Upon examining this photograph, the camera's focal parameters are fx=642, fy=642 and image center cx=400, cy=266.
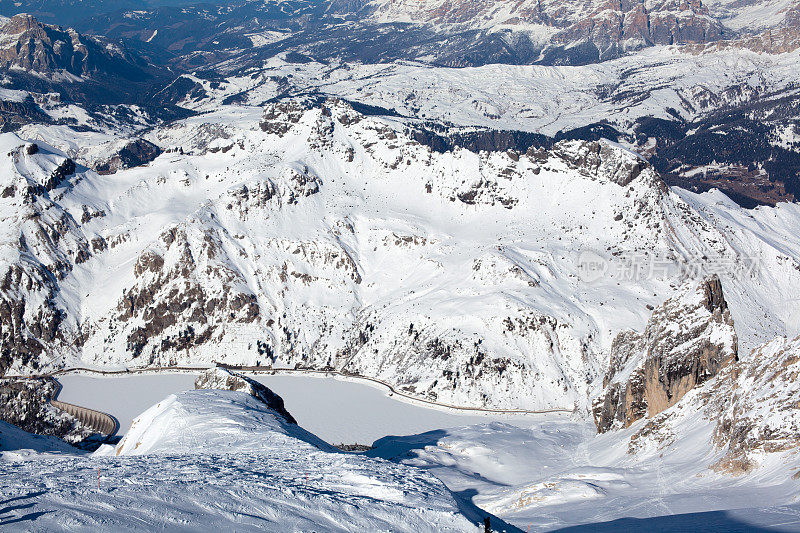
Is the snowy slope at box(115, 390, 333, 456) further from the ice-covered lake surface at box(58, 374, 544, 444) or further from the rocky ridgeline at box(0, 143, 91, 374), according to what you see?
the rocky ridgeline at box(0, 143, 91, 374)

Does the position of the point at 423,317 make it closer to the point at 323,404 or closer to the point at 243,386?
the point at 323,404

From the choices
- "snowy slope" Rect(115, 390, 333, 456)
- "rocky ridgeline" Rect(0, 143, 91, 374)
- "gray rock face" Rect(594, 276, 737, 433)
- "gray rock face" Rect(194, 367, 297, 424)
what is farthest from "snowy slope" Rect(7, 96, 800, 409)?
"snowy slope" Rect(115, 390, 333, 456)

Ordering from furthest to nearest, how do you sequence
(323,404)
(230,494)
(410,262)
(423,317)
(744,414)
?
(410,262) → (423,317) → (323,404) → (744,414) → (230,494)

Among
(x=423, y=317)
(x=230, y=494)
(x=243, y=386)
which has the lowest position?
(x=243, y=386)

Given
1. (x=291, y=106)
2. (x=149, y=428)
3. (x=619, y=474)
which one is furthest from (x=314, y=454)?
(x=291, y=106)

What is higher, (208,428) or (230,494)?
(230,494)

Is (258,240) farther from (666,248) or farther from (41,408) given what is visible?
(666,248)

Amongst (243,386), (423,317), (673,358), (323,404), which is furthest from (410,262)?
(673,358)
